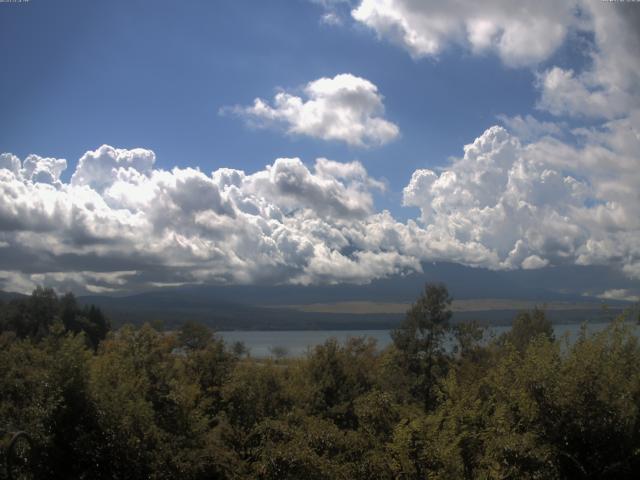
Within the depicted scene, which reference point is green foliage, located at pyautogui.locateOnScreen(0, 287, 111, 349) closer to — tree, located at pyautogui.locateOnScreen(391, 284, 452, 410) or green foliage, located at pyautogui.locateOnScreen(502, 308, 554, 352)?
green foliage, located at pyautogui.locateOnScreen(502, 308, 554, 352)

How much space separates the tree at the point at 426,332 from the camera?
43.3m

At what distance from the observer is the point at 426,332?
43969mm

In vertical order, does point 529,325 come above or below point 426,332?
below

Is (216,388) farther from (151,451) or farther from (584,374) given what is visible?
(584,374)

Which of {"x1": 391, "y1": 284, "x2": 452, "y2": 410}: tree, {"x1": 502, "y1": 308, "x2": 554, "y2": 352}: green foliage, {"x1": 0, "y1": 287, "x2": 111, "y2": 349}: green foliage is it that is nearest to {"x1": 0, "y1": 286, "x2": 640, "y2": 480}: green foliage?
{"x1": 391, "y1": 284, "x2": 452, "y2": 410}: tree

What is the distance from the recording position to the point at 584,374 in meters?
16.0

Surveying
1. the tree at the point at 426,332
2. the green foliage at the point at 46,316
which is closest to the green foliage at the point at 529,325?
the tree at the point at 426,332

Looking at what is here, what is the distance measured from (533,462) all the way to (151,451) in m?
10.1

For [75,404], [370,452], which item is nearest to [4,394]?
[75,404]

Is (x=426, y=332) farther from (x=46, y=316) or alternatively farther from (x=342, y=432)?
(x=46, y=316)

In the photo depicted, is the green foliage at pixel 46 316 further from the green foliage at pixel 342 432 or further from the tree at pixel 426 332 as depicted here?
the green foliage at pixel 342 432

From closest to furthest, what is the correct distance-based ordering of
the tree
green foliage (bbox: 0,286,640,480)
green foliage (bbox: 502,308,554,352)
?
green foliage (bbox: 0,286,640,480)
the tree
green foliage (bbox: 502,308,554,352)

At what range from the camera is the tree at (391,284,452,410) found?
43.3 metres

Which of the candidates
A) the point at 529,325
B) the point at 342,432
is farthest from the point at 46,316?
the point at 342,432
